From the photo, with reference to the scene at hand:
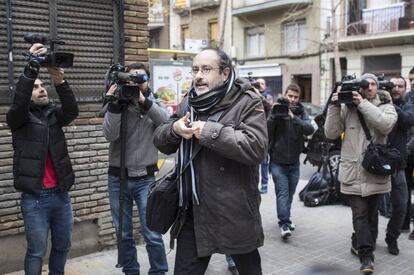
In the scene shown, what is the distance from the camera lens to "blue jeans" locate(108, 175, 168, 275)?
4.29 m

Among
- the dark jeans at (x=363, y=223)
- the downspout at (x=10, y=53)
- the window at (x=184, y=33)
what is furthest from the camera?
the window at (x=184, y=33)

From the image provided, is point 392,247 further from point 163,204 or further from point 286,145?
point 163,204

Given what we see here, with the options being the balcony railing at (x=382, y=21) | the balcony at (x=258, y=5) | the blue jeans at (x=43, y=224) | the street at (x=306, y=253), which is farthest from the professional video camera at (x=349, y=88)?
the balcony at (x=258, y=5)

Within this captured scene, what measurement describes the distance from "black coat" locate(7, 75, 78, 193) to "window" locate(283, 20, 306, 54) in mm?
21370

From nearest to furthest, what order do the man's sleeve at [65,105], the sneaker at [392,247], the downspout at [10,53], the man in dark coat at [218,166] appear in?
the man in dark coat at [218,166]
the man's sleeve at [65,105]
the downspout at [10,53]
the sneaker at [392,247]

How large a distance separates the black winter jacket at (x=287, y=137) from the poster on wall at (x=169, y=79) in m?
4.40

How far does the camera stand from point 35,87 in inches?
152

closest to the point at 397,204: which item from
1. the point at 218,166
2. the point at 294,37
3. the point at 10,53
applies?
the point at 218,166

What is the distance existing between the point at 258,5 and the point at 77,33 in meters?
21.7

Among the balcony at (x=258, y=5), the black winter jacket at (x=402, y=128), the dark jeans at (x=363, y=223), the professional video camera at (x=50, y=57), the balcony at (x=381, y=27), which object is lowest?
the dark jeans at (x=363, y=223)

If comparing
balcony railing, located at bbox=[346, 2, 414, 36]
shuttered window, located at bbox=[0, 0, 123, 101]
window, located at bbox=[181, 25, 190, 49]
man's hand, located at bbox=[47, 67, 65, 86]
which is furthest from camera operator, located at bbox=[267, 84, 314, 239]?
window, located at bbox=[181, 25, 190, 49]

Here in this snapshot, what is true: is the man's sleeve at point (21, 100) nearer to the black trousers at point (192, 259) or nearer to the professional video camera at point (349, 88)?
the black trousers at point (192, 259)

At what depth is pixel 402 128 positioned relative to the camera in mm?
5391

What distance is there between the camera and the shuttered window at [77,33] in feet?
15.6
